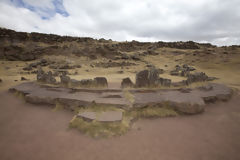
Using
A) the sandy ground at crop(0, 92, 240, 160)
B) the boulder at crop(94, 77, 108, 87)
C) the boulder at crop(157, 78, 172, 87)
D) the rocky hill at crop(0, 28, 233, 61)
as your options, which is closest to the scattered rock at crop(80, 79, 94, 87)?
the boulder at crop(94, 77, 108, 87)

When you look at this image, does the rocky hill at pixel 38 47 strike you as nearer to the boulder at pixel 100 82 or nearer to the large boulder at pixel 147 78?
the boulder at pixel 100 82

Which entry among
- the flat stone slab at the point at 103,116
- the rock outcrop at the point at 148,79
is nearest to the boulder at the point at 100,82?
the rock outcrop at the point at 148,79

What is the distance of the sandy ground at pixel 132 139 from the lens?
236cm

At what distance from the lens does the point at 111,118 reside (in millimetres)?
3234

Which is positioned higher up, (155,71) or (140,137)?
(155,71)

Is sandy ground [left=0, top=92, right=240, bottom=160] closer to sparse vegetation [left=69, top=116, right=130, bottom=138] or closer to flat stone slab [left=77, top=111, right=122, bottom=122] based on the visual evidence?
sparse vegetation [left=69, top=116, right=130, bottom=138]

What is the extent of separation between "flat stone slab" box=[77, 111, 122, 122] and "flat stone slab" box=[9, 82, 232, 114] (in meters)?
0.48

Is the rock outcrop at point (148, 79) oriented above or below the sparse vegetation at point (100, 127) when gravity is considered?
above

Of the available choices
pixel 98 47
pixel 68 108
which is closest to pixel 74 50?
pixel 98 47

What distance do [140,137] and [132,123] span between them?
56cm

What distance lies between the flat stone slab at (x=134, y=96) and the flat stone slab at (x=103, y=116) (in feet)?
1.57

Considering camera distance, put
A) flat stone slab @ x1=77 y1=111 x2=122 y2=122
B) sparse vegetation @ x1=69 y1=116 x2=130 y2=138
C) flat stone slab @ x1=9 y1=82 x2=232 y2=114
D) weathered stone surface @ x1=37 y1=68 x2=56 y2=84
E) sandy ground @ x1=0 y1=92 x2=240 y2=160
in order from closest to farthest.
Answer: sandy ground @ x1=0 y1=92 x2=240 y2=160 → sparse vegetation @ x1=69 y1=116 x2=130 y2=138 → flat stone slab @ x1=77 y1=111 x2=122 y2=122 → flat stone slab @ x1=9 y1=82 x2=232 y2=114 → weathered stone surface @ x1=37 y1=68 x2=56 y2=84

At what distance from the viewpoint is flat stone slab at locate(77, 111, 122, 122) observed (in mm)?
3176

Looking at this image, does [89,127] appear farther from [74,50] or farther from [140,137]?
[74,50]
